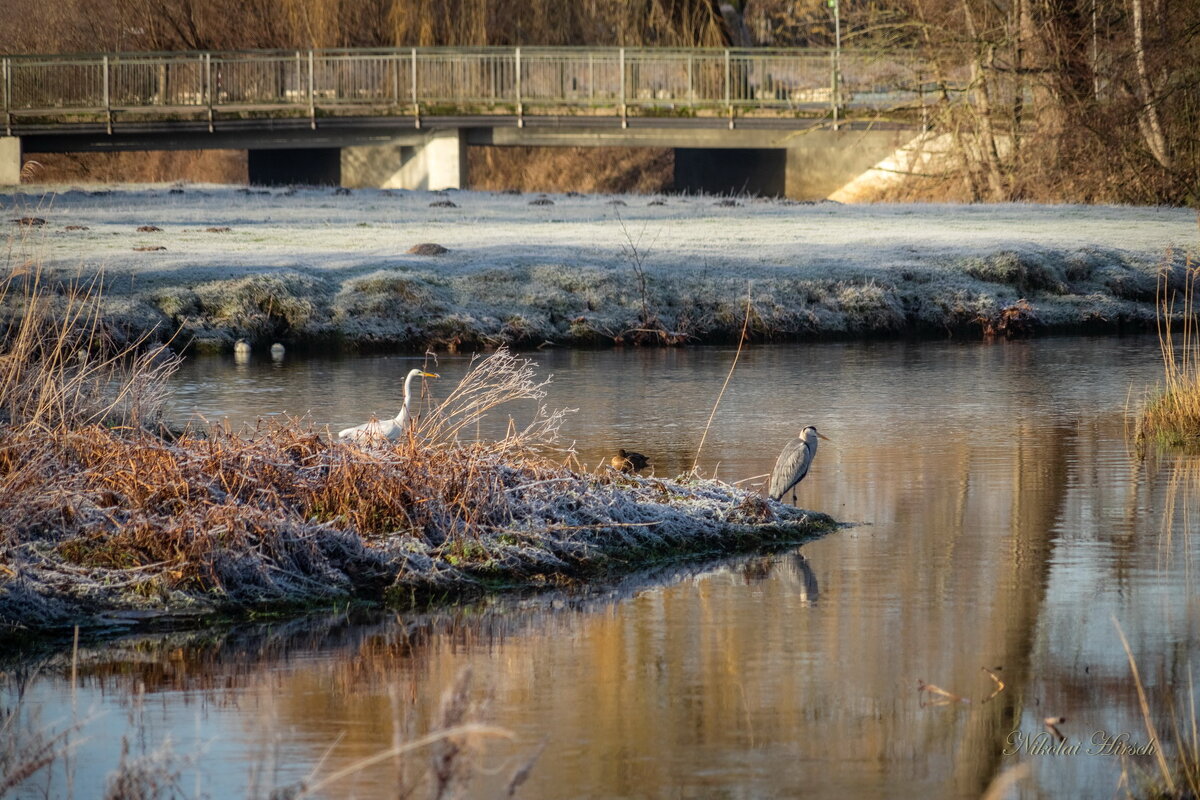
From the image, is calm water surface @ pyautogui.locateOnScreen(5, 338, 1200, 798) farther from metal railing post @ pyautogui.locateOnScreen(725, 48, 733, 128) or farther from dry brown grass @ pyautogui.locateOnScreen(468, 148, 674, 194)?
dry brown grass @ pyautogui.locateOnScreen(468, 148, 674, 194)

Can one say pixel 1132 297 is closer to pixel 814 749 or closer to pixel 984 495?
pixel 984 495

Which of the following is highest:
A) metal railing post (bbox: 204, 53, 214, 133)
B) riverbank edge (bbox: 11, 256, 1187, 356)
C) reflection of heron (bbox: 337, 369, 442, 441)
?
metal railing post (bbox: 204, 53, 214, 133)

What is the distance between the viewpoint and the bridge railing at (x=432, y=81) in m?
44.6

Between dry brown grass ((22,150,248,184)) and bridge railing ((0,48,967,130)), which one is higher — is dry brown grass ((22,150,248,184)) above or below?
below

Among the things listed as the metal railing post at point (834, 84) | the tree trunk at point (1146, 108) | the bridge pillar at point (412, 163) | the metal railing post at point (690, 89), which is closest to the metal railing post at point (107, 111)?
the bridge pillar at point (412, 163)

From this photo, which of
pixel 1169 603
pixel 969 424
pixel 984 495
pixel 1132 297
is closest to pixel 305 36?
pixel 1132 297

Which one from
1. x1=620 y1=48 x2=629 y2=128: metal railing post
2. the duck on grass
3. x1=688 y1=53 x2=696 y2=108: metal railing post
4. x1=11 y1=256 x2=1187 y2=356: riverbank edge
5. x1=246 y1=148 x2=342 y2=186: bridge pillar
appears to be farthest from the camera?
x1=246 y1=148 x2=342 y2=186: bridge pillar

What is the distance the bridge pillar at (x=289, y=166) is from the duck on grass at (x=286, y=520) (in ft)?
128

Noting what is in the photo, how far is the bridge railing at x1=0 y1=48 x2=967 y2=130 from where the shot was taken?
146 ft

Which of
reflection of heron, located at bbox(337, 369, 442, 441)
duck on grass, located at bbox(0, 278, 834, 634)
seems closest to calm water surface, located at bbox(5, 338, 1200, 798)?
duck on grass, located at bbox(0, 278, 834, 634)

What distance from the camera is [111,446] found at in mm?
9641

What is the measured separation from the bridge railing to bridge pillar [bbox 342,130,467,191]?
37.0 inches

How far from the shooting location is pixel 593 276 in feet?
80.8

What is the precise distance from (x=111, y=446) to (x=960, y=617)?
447 cm
